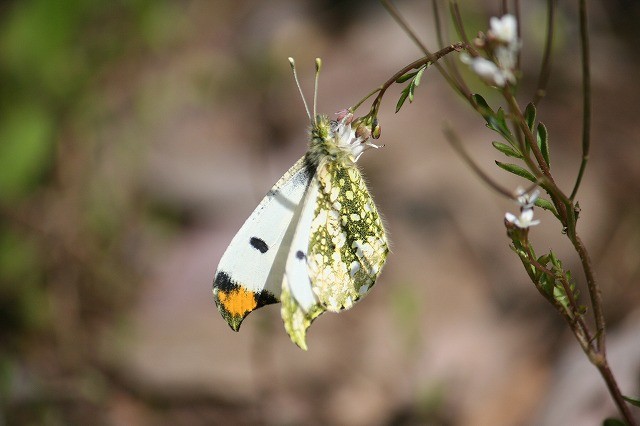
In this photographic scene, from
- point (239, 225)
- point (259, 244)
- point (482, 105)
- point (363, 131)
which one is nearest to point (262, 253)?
point (259, 244)

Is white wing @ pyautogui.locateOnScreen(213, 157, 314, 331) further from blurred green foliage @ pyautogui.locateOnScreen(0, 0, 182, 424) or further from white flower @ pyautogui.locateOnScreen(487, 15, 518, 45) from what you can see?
blurred green foliage @ pyautogui.locateOnScreen(0, 0, 182, 424)

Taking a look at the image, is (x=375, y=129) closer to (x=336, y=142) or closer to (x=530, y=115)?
(x=336, y=142)

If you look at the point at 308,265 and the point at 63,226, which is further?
the point at 63,226

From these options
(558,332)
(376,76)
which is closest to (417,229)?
(558,332)

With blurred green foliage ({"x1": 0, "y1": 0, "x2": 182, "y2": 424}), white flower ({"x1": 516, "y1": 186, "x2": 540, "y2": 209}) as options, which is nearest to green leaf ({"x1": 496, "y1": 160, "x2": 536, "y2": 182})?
white flower ({"x1": 516, "y1": 186, "x2": 540, "y2": 209})

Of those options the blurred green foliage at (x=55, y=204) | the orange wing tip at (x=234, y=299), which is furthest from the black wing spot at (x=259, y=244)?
the blurred green foliage at (x=55, y=204)

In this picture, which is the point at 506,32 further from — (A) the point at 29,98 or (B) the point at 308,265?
(A) the point at 29,98
